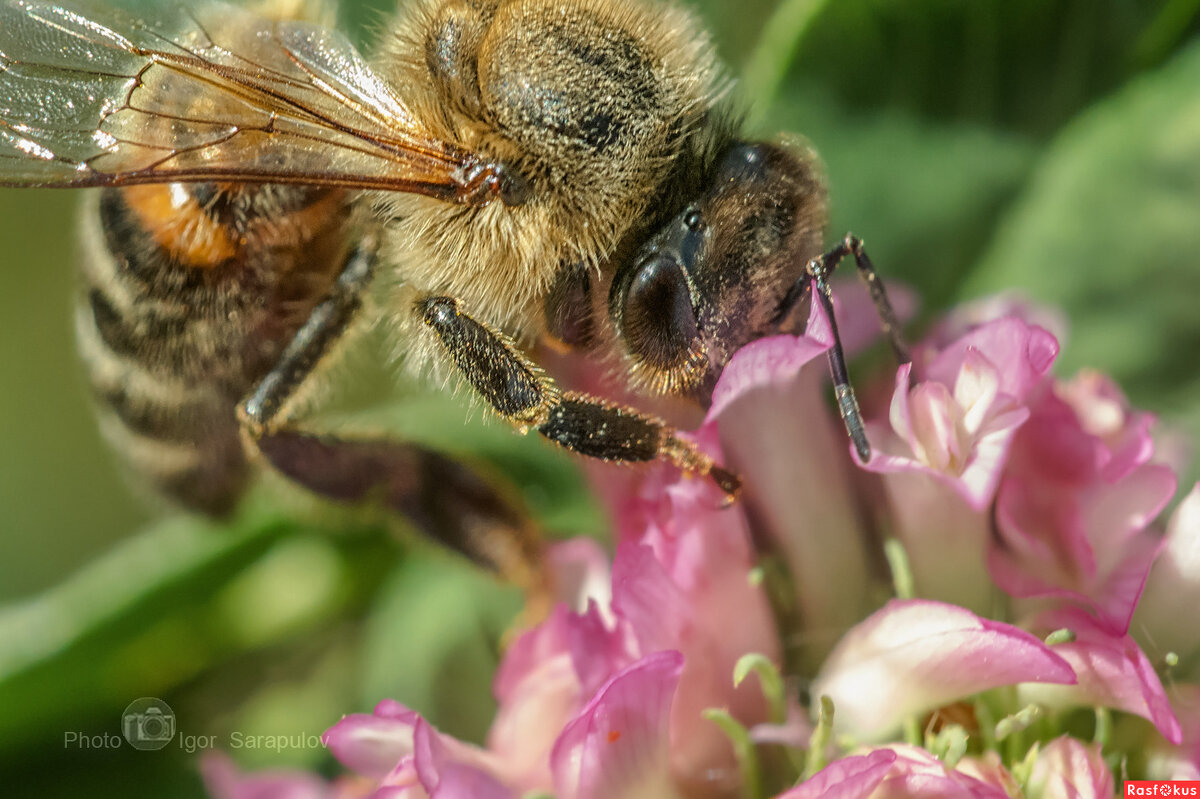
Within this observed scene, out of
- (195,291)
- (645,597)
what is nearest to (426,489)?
(195,291)

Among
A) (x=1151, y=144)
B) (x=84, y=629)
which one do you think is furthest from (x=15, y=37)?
(x=1151, y=144)

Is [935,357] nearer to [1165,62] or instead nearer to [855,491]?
[855,491]

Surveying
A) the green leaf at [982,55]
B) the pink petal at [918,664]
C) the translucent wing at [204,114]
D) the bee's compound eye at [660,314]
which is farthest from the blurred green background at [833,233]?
the pink petal at [918,664]

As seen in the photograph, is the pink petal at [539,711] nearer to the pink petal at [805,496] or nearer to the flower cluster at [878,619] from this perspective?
the flower cluster at [878,619]

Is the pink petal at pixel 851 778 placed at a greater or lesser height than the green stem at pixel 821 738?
greater

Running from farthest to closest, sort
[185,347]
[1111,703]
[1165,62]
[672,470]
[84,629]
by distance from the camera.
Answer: [84,629], [1165,62], [185,347], [672,470], [1111,703]
